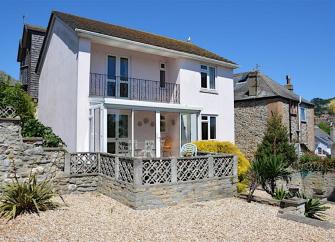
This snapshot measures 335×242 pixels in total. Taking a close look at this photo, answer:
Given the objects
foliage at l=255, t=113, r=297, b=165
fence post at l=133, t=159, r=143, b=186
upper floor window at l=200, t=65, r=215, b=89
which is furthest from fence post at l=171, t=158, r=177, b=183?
foliage at l=255, t=113, r=297, b=165

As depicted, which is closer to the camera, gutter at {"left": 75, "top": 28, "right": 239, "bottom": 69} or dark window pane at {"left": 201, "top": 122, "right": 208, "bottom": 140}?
gutter at {"left": 75, "top": 28, "right": 239, "bottom": 69}

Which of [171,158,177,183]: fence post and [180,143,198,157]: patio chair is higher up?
[180,143,198,157]: patio chair

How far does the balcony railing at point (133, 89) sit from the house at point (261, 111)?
39.7 feet

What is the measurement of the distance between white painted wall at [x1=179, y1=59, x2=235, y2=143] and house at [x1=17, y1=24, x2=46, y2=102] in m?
11.6

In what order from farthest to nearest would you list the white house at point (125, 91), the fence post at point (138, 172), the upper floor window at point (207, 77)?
the upper floor window at point (207, 77)
the white house at point (125, 91)
the fence post at point (138, 172)

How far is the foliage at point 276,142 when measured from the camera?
2552cm

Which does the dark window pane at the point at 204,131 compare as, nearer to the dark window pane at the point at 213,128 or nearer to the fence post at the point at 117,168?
the dark window pane at the point at 213,128

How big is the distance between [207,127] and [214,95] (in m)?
2.34

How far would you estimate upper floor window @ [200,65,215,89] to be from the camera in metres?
20.5

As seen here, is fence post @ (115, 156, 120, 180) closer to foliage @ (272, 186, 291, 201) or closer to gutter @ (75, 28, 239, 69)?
foliage @ (272, 186, 291, 201)

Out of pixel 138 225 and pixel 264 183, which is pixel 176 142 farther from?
pixel 138 225

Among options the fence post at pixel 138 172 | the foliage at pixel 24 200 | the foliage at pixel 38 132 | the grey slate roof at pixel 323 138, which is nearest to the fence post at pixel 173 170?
the fence post at pixel 138 172

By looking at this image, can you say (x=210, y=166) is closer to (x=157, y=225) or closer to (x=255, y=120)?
(x=157, y=225)

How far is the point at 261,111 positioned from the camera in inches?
1111
